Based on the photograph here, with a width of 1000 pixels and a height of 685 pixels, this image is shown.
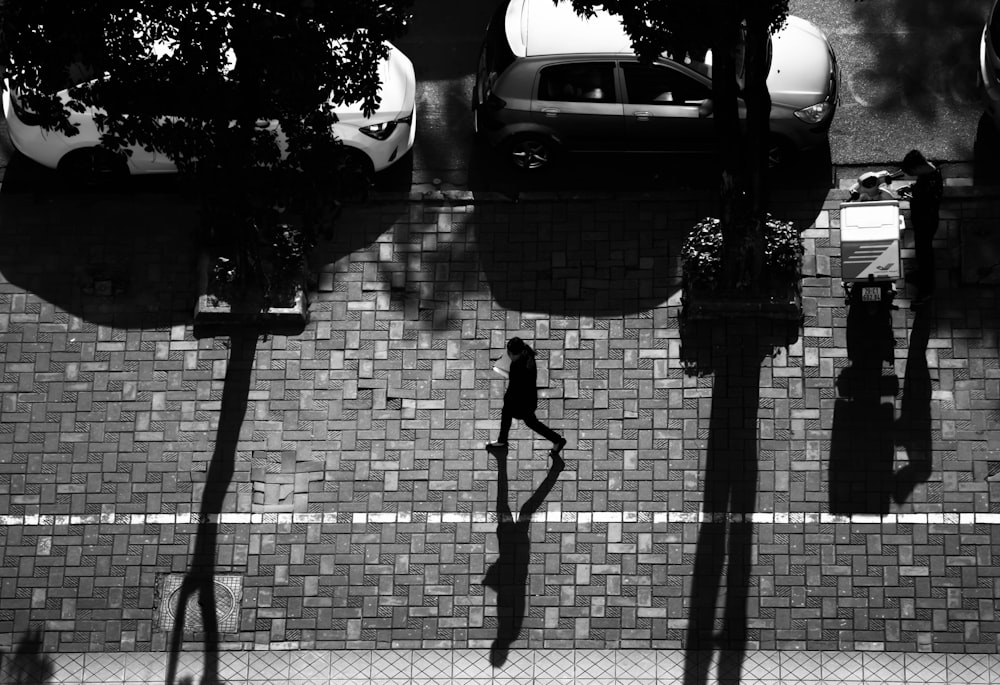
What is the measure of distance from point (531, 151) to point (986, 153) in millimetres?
5145

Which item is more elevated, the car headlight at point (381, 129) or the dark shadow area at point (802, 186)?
the car headlight at point (381, 129)

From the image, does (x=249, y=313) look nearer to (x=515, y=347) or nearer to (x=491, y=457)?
(x=491, y=457)

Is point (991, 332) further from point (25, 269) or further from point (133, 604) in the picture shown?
point (25, 269)

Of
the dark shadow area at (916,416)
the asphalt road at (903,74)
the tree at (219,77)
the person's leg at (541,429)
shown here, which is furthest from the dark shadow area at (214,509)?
the asphalt road at (903,74)

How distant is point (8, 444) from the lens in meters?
12.5

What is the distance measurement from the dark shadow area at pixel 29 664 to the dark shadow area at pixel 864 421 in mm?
7729

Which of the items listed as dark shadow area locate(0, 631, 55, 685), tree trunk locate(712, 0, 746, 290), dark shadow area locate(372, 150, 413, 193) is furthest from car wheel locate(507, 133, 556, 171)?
dark shadow area locate(0, 631, 55, 685)

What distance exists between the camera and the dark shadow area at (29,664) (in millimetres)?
11500

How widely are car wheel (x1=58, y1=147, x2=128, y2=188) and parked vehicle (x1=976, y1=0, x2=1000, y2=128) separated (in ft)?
31.7

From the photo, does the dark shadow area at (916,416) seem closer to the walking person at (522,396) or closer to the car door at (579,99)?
the walking person at (522,396)

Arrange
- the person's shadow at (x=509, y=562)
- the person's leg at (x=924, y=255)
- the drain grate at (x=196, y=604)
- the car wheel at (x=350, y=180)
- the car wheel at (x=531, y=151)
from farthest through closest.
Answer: the car wheel at (x=531, y=151), the person's leg at (x=924, y=255), the drain grate at (x=196, y=604), the person's shadow at (x=509, y=562), the car wheel at (x=350, y=180)

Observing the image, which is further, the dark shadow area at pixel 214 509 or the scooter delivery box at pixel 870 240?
the scooter delivery box at pixel 870 240

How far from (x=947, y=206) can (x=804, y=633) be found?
16.6 feet

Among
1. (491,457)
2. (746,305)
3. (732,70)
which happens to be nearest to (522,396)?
(491,457)
